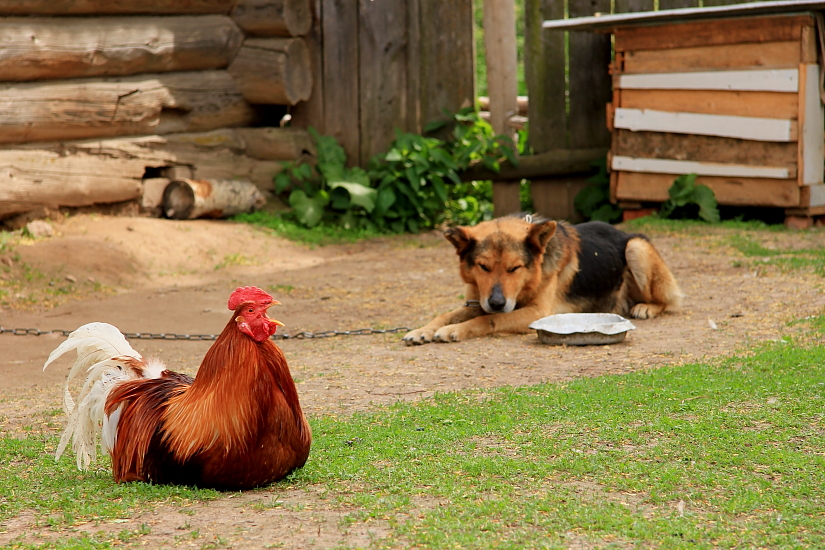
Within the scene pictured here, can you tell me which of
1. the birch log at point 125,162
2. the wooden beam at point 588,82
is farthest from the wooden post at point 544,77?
the birch log at point 125,162

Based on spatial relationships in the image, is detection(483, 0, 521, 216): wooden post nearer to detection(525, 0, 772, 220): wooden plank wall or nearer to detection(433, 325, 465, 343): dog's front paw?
detection(525, 0, 772, 220): wooden plank wall

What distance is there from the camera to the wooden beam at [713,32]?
10750 mm

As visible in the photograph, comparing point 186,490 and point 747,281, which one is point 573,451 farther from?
point 747,281

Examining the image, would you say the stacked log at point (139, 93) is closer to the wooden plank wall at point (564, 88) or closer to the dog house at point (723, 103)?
the wooden plank wall at point (564, 88)

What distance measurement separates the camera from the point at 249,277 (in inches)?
398

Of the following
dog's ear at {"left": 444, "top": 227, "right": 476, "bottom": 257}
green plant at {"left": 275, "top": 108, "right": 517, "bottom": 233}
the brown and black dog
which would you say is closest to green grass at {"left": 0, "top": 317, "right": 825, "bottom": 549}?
the brown and black dog

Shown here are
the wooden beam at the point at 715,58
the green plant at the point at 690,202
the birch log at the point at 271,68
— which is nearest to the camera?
the wooden beam at the point at 715,58

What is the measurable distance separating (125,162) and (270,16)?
10.2ft

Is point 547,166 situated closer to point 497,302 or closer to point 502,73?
point 502,73

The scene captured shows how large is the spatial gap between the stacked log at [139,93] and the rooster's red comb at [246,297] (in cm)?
729

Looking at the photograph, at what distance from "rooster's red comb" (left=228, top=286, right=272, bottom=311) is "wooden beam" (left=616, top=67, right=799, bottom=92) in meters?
9.27

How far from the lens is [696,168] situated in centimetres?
1182

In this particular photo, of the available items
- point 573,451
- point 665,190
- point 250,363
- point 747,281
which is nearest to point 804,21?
point 665,190

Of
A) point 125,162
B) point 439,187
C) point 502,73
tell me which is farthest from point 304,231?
point 502,73
